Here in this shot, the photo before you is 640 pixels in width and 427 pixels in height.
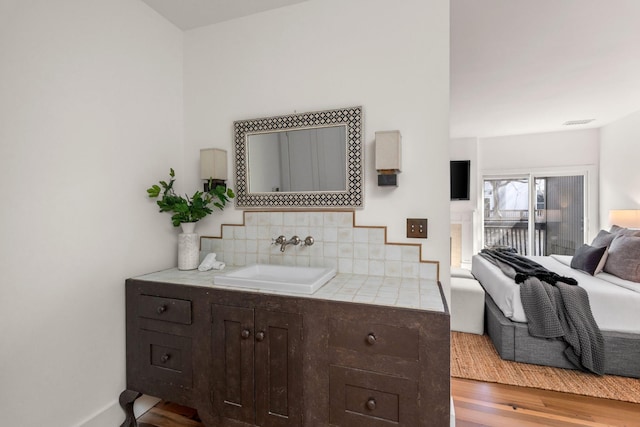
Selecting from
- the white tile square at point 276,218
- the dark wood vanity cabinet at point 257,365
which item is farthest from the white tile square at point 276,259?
the dark wood vanity cabinet at point 257,365

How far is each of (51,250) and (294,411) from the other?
54.6 inches

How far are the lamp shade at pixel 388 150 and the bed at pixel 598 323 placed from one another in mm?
1806

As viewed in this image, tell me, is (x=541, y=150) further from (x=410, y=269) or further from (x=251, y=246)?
(x=251, y=246)

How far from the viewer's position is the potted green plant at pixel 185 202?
186 centimetres

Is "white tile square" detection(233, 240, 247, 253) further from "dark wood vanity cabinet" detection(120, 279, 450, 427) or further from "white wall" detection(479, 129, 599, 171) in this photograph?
"white wall" detection(479, 129, 599, 171)

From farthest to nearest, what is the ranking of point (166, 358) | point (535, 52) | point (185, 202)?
point (535, 52), point (185, 202), point (166, 358)

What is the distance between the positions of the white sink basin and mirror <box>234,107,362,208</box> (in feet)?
1.37

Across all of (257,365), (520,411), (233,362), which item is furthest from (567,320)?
(233,362)

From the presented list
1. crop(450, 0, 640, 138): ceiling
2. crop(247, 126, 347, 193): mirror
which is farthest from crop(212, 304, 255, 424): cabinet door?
crop(450, 0, 640, 138): ceiling

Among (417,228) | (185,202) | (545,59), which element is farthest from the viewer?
(545,59)

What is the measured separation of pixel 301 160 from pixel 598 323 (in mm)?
2669

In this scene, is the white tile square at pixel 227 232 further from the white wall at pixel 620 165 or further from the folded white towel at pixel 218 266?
the white wall at pixel 620 165

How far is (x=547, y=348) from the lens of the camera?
2.37 m

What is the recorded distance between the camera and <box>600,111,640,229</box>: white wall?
4045 millimetres
